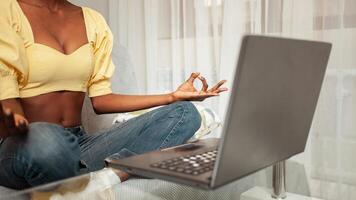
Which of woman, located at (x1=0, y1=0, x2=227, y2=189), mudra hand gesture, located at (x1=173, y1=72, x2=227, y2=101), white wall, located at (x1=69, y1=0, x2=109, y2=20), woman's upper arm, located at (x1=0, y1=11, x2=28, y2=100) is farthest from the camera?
white wall, located at (x1=69, y1=0, x2=109, y2=20)

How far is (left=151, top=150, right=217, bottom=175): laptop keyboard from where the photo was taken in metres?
0.59

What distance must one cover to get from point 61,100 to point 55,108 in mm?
32

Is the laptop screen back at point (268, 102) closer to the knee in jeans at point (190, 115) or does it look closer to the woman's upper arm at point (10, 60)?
the knee in jeans at point (190, 115)

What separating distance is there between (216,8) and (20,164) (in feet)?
2.96

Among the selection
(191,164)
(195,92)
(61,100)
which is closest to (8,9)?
(61,100)

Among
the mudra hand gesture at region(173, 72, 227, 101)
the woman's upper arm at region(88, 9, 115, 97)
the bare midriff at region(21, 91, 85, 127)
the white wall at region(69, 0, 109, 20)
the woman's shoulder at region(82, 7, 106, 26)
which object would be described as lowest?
the bare midriff at region(21, 91, 85, 127)

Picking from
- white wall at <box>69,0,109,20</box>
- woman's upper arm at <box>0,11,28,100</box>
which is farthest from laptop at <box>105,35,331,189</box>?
white wall at <box>69,0,109,20</box>

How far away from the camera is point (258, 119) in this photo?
23.1 inches

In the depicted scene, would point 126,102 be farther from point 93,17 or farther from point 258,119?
point 258,119

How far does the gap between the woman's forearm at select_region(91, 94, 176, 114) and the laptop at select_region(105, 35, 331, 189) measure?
0.35 m

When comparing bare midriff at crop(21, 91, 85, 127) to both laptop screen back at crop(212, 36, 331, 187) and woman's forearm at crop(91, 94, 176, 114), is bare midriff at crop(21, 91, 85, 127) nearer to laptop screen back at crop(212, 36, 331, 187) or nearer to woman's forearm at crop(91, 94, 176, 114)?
Answer: woman's forearm at crop(91, 94, 176, 114)

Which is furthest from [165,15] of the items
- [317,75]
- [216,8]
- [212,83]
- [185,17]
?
[317,75]

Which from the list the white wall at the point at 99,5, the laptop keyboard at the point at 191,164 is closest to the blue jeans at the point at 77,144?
the laptop keyboard at the point at 191,164

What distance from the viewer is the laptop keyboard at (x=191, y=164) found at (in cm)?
59
